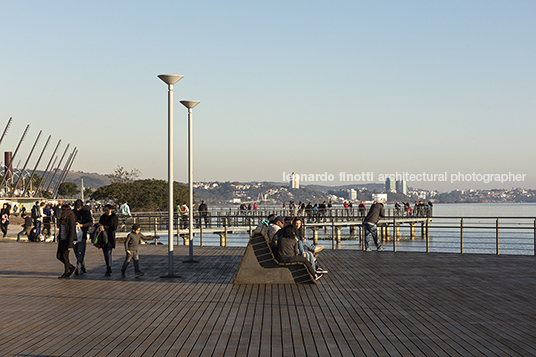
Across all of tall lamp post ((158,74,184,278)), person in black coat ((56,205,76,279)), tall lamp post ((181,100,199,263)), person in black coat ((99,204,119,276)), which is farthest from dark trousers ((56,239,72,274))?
tall lamp post ((181,100,199,263))

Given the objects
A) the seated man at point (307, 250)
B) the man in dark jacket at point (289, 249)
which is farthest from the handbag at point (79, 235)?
the seated man at point (307, 250)

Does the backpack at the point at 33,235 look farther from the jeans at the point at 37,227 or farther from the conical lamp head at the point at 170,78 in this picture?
the conical lamp head at the point at 170,78

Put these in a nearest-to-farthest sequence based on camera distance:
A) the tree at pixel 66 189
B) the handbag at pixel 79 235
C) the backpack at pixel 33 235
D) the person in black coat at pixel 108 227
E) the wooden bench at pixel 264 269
Answer: the wooden bench at pixel 264 269 → the handbag at pixel 79 235 → the person in black coat at pixel 108 227 → the backpack at pixel 33 235 → the tree at pixel 66 189

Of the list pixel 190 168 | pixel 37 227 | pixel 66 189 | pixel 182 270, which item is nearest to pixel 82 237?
pixel 182 270

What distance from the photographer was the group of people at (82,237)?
11469 mm

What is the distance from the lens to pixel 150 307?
26.8 ft

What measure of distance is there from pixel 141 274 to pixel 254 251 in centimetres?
282

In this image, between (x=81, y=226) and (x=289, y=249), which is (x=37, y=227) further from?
(x=289, y=249)

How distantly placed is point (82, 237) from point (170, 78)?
405 cm

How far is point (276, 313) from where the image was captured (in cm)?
756

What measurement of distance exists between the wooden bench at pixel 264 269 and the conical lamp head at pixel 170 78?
387 centimetres

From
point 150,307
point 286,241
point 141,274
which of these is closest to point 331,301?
point 286,241

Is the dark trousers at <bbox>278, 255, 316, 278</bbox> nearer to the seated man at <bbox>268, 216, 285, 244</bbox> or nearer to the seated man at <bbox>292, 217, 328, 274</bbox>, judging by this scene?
the seated man at <bbox>292, 217, 328, 274</bbox>

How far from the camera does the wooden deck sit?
5.76 meters
